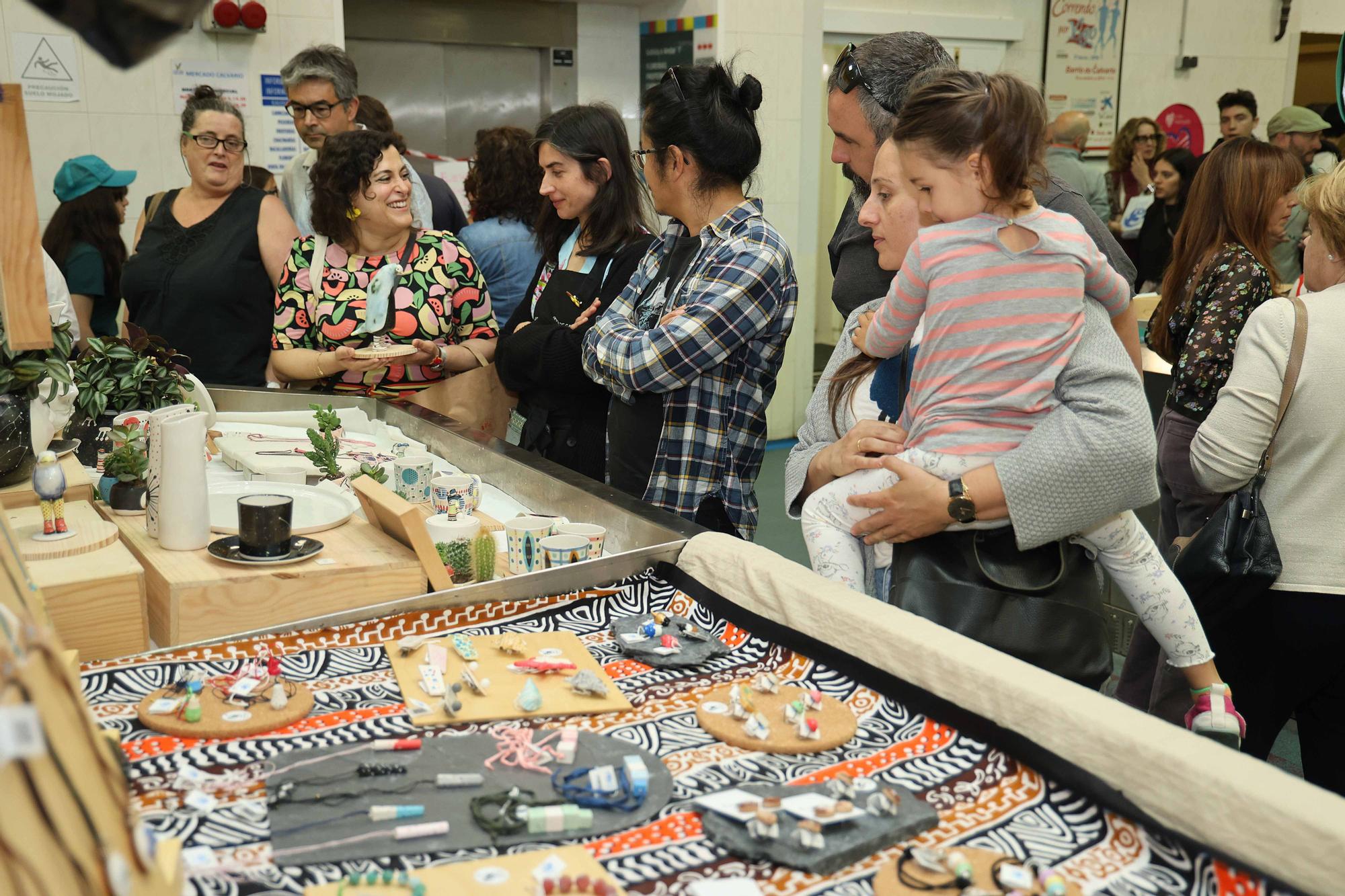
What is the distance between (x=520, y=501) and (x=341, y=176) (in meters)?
1.32

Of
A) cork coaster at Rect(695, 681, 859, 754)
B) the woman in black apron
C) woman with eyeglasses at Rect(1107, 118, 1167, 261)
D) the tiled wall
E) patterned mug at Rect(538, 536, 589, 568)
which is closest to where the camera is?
cork coaster at Rect(695, 681, 859, 754)

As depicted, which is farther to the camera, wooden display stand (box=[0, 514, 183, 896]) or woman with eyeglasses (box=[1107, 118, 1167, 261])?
woman with eyeglasses (box=[1107, 118, 1167, 261])

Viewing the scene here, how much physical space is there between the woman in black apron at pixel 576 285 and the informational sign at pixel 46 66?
129 inches

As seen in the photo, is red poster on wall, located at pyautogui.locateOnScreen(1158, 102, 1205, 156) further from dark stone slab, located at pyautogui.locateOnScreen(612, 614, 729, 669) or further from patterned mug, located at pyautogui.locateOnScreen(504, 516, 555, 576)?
dark stone slab, located at pyautogui.locateOnScreen(612, 614, 729, 669)

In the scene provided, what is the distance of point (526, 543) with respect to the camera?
6.31 feet

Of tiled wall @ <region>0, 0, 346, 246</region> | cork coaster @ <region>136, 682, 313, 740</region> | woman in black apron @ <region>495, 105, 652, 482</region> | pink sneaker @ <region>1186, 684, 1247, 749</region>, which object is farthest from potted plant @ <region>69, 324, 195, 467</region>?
tiled wall @ <region>0, 0, 346, 246</region>

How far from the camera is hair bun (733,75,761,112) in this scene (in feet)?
8.37

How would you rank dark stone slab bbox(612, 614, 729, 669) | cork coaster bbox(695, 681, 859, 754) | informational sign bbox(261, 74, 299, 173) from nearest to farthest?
cork coaster bbox(695, 681, 859, 754) < dark stone slab bbox(612, 614, 729, 669) < informational sign bbox(261, 74, 299, 173)

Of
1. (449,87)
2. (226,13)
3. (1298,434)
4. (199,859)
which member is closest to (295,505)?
(199,859)

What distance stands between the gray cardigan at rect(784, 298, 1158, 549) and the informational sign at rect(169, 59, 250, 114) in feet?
15.6

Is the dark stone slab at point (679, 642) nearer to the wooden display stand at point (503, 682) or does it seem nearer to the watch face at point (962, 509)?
the wooden display stand at point (503, 682)

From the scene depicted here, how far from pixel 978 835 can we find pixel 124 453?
5.31ft

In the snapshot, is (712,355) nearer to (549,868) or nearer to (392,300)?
(392,300)

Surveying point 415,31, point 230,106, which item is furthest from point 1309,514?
point 415,31
